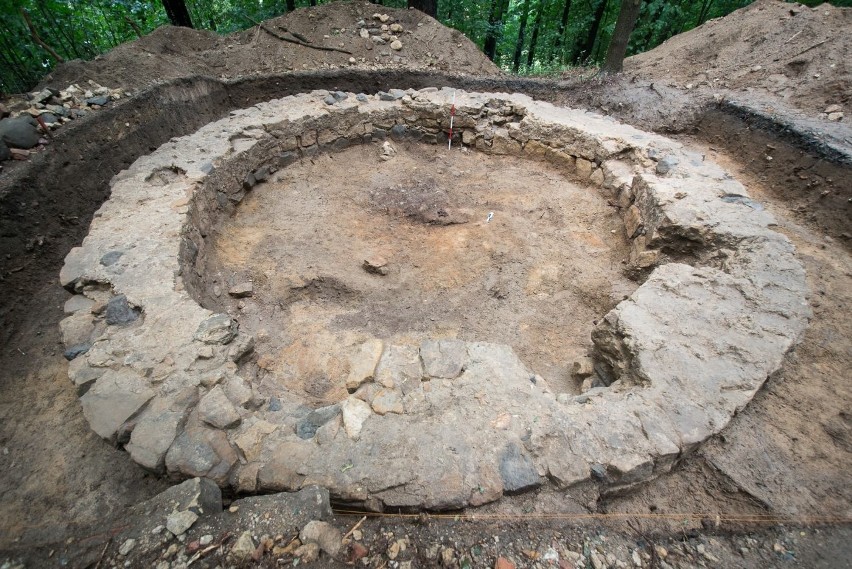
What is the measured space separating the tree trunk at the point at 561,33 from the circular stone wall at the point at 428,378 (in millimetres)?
Result: 11037

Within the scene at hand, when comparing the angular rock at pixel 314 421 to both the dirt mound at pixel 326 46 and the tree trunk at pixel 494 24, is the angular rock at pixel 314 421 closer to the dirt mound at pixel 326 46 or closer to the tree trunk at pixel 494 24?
the dirt mound at pixel 326 46

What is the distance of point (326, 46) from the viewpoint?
7902 millimetres

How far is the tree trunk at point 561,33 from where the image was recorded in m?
12.4

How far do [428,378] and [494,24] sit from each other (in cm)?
1175

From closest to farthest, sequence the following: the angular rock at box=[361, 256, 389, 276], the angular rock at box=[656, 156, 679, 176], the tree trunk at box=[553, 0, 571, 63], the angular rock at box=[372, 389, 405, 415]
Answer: the angular rock at box=[372, 389, 405, 415] → the angular rock at box=[361, 256, 389, 276] → the angular rock at box=[656, 156, 679, 176] → the tree trunk at box=[553, 0, 571, 63]

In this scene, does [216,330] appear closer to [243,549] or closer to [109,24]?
[243,549]

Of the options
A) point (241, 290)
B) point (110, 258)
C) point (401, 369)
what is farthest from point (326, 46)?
point (401, 369)

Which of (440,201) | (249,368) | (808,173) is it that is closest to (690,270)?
(808,173)

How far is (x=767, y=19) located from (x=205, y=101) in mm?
9757

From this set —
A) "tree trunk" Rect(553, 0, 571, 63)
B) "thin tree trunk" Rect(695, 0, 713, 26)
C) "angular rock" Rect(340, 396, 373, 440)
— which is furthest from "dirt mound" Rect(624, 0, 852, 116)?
"angular rock" Rect(340, 396, 373, 440)

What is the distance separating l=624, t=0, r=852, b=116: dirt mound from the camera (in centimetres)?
527

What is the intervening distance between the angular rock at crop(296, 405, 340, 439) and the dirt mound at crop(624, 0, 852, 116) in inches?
275

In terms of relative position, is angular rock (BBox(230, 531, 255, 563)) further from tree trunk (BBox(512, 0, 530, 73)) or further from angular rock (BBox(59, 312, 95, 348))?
tree trunk (BBox(512, 0, 530, 73))

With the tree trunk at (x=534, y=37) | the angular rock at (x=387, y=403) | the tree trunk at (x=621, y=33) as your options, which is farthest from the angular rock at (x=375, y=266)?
the tree trunk at (x=534, y=37)
